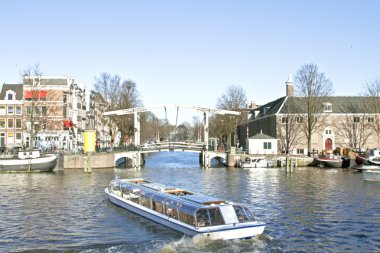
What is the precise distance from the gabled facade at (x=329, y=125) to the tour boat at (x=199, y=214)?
6022 cm

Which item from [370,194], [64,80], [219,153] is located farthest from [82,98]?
[370,194]

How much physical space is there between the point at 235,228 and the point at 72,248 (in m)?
7.41

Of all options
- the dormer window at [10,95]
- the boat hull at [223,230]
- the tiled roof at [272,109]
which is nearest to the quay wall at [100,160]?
the tiled roof at [272,109]

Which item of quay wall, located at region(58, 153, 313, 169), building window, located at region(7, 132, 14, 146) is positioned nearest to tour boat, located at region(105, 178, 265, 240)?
quay wall, located at region(58, 153, 313, 169)

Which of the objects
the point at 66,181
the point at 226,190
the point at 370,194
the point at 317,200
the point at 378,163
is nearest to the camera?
the point at 317,200

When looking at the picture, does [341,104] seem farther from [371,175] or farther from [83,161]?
[83,161]

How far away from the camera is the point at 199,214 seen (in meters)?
22.3

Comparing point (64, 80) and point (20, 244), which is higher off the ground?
point (64, 80)

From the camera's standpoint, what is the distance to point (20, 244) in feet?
73.8

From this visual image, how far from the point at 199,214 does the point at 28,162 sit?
44974mm

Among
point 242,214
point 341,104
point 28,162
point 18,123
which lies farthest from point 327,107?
point 242,214

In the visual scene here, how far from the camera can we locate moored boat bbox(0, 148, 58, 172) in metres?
61.7

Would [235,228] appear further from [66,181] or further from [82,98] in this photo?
[82,98]

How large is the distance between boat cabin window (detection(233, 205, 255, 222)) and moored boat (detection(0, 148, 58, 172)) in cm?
4485
